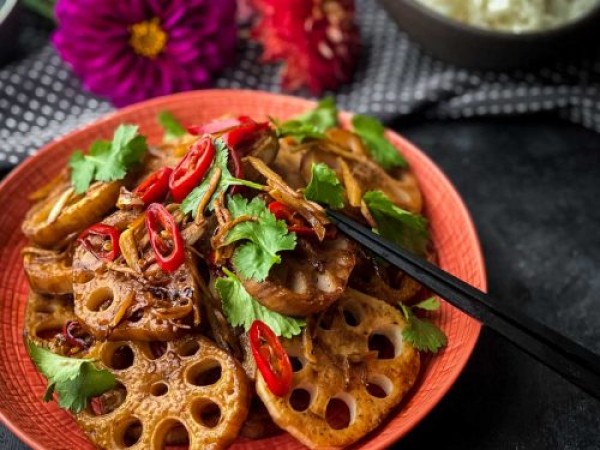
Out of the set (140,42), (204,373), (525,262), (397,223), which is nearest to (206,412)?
(204,373)

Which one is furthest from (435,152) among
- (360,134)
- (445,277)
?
(445,277)

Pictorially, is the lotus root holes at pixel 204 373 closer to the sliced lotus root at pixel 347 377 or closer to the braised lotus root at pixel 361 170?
the sliced lotus root at pixel 347 377

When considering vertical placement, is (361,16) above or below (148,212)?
below

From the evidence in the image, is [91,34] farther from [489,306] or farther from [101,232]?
[489,306]

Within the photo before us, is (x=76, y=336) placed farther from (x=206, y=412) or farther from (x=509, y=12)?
(x=509, y=12)

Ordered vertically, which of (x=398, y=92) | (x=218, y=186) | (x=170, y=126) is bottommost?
(x=398, y=92)

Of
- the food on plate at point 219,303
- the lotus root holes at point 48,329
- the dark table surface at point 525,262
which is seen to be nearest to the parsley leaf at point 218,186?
the food on plate at point 219,303

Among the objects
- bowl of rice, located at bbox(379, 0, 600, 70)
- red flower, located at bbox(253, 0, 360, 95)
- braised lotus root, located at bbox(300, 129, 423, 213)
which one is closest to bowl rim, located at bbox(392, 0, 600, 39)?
bowl of rice, located at bbox(379, 0, 600, 70)
